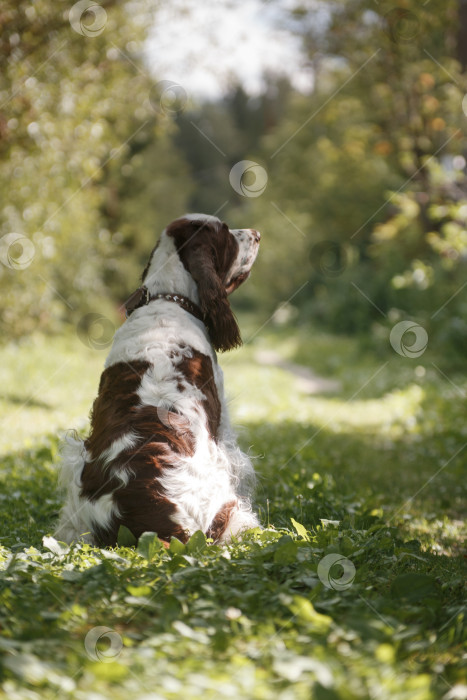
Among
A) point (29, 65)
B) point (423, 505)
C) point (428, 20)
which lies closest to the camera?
point (423, 505)

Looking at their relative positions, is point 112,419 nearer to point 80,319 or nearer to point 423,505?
point 423,505

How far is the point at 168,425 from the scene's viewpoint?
338cm

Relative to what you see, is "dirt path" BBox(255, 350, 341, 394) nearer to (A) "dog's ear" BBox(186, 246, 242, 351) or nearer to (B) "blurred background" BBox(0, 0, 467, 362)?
(B) "blurred background" BBox(0, 0, 467, 362)

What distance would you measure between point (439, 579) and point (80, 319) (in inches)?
629

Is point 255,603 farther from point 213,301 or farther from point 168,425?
point 213,301

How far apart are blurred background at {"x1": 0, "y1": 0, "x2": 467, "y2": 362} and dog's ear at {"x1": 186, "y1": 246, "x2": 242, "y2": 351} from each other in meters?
1.53

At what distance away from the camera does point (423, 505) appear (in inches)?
215

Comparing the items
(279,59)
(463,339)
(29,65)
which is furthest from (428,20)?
(29,65)

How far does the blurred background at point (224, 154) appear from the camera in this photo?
8.89m

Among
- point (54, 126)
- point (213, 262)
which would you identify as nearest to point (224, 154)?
point (54, 126)

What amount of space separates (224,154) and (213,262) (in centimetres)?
916

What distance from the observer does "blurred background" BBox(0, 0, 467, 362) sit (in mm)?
8891

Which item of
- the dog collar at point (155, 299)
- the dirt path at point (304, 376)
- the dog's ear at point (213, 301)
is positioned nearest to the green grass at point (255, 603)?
the dog's ear at point (213, 301)

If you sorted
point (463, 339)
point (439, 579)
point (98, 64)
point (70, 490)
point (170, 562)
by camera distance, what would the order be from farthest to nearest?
1. point (463, 339)
2. point (98, 64)
3. point (70, 490)
4. point (439, 579)
5. point (170, 562)
